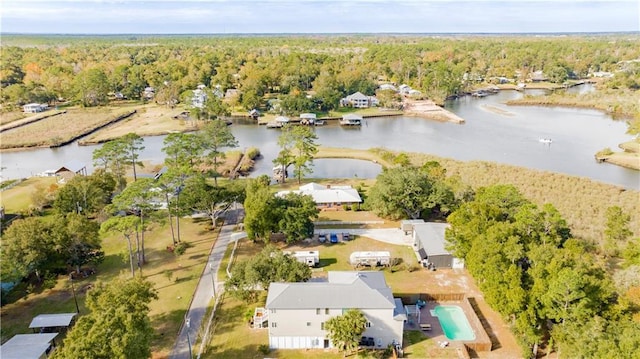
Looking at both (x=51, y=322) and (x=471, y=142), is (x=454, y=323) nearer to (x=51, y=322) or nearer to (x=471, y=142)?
(x=51, y=322)

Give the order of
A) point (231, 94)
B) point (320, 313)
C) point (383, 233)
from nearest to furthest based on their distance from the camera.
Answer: point (320, 313), point (383, 233), point (231, 94)

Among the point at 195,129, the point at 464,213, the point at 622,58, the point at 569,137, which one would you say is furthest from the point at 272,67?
the point at 622,58

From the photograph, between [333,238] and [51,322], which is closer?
[51,322]

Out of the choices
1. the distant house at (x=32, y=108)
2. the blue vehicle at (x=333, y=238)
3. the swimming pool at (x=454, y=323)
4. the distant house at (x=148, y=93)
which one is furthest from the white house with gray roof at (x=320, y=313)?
Result: the distant house at (x=148, y=93)

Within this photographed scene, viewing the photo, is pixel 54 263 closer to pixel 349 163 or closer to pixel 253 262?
pixel 253 262

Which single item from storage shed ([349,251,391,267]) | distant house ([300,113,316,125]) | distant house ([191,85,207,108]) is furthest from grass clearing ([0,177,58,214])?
distant house ([300,113,316,125])

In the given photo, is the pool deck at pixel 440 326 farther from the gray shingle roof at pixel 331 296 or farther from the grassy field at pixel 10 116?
the grassy field at pixel 10 116

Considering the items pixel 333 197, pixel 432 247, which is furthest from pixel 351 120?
pixel 432 247
